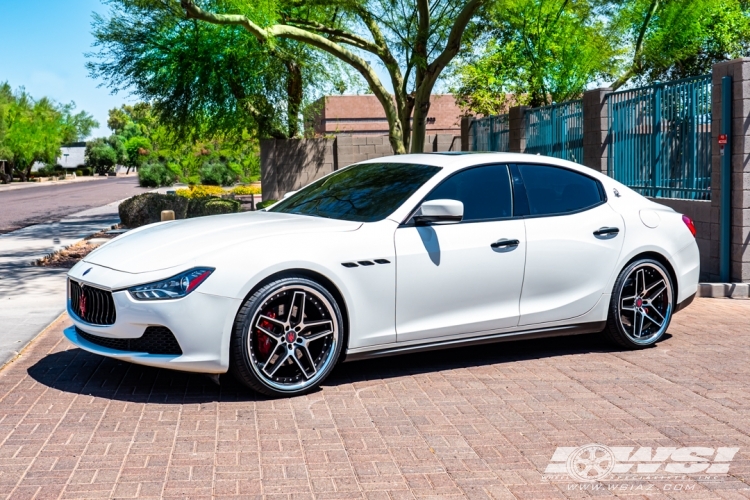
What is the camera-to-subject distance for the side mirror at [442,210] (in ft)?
20.7

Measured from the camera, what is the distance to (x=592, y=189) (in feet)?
24.5

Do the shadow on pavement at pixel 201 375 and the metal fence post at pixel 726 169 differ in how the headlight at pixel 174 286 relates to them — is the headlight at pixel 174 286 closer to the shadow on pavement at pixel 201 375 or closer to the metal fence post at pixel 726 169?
the shadow on pavement at pixel 201 375

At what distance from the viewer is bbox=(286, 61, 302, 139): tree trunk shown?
23.9 m

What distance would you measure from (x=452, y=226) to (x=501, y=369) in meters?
1.17

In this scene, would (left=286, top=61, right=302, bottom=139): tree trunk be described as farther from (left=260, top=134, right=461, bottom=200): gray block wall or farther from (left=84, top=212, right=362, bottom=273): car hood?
(left=84, top=212, right=362, bottom=273): car hood

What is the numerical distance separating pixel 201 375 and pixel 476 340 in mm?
2014

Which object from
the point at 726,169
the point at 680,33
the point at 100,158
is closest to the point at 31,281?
the point at 726,169

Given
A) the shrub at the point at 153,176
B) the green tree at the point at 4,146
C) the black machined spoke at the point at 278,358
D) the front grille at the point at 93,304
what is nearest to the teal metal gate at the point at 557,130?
the black machined spoke at the point at 278,358

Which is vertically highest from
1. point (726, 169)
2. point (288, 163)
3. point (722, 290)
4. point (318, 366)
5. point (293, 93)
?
point (293, 93)

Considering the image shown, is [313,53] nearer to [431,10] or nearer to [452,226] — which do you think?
[431,10]

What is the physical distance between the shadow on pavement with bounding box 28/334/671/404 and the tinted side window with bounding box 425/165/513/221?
1.19m

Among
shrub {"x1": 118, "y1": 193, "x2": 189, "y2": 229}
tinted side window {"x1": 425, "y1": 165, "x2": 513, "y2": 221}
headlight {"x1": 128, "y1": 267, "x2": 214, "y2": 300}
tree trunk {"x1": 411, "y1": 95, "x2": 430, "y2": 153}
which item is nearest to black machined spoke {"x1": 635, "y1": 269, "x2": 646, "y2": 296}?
tinted side window {"x1": 425, "y1": 165, "x2": 513, "y2": 221}

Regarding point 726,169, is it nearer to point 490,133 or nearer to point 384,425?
point 384,425

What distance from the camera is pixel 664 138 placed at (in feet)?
40.8
